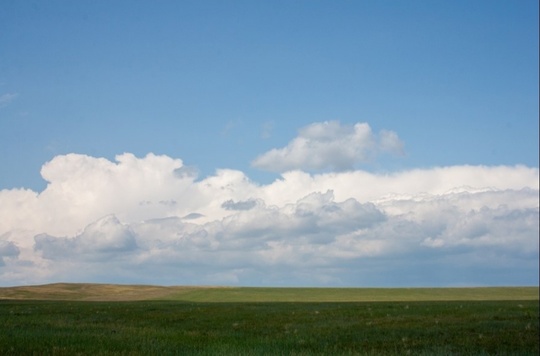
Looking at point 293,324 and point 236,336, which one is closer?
point 236,336

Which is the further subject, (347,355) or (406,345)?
(406,345)

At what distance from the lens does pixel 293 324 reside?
3372 cm

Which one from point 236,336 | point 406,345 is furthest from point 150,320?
point 406,345

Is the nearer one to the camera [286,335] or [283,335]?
[283,335]

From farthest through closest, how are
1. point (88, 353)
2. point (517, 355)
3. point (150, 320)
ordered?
point (150, 320) < point (517, 355) < point (88, 353)

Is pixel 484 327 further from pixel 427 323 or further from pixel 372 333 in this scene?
pixel 372 333

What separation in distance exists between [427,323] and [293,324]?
690 cm

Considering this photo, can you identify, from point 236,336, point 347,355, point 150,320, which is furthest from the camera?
point 150,320

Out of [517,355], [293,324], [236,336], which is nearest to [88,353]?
[236,336]

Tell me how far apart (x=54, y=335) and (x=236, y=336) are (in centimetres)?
778

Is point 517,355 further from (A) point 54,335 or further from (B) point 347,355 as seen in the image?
(A) point 54,335

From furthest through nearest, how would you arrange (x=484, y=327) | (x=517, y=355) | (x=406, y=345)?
(x=484, y=327), (x=406, y=345), (x=517, y=355)

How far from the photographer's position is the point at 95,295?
92062 millimetres

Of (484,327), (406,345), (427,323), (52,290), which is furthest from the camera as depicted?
(52,290)
